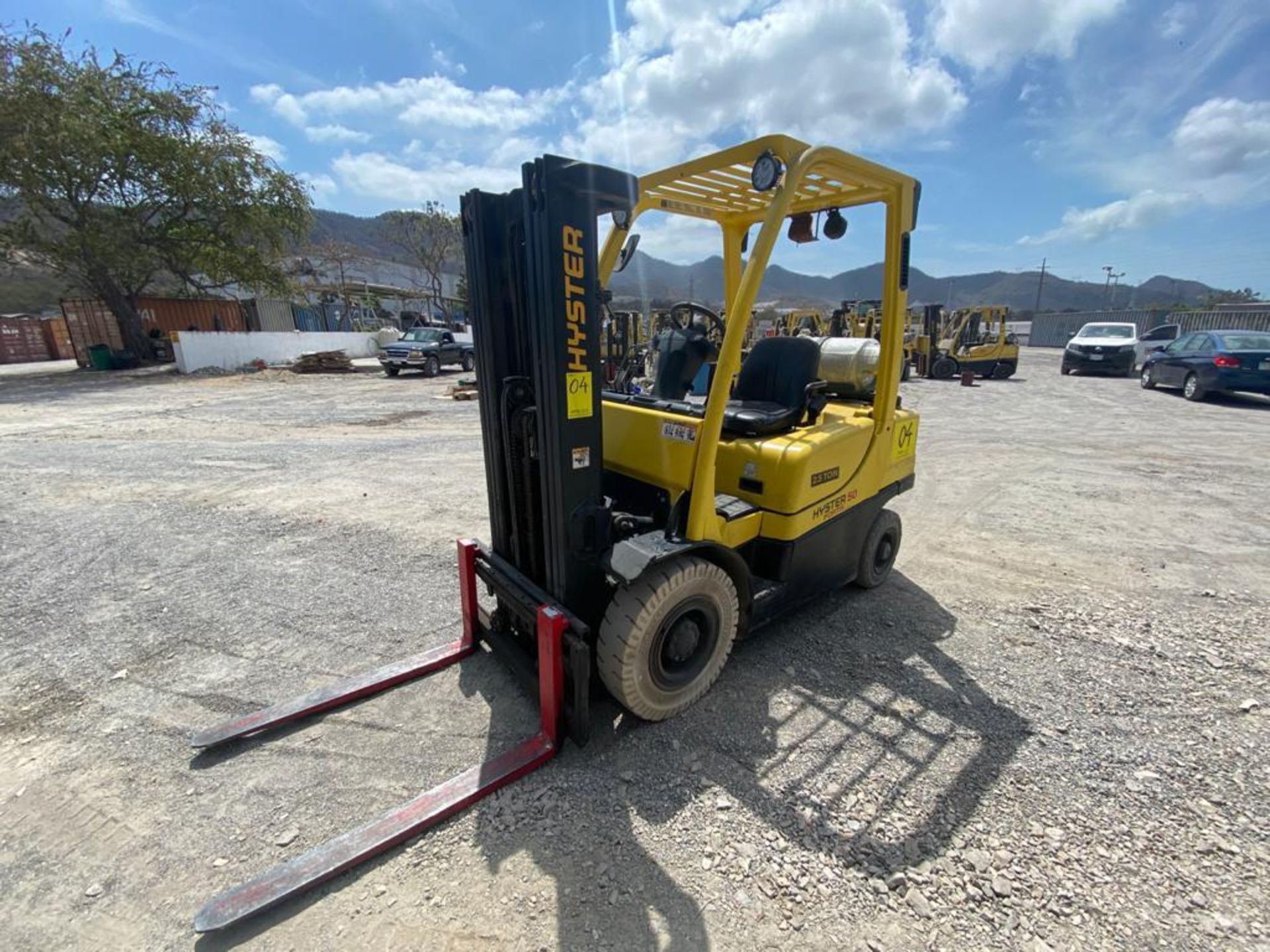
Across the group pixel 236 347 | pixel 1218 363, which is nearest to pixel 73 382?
pixel 236 347

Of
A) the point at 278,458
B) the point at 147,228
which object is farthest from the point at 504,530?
the point at 147,228

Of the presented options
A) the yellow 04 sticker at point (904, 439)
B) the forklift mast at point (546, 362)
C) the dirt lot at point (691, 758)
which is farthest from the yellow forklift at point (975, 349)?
the forklift mast at point (546, 362)

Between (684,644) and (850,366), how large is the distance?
2.30 metres

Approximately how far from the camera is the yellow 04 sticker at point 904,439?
12.9ft

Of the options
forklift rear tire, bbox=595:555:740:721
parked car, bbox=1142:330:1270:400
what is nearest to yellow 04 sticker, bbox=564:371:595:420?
forklift rear tire, bbox=595:555:740:721

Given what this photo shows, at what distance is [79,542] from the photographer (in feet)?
16.5

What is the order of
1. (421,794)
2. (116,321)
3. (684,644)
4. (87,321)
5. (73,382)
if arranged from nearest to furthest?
1. (421,794)
2. (684,644)
3. (73,382)
4. (116,321)
5. (87,321)

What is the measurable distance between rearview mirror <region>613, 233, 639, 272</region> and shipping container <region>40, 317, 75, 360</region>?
38340 millimetres

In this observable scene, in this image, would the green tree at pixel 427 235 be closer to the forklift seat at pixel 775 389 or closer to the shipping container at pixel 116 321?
the shipping container at pixel 116 321

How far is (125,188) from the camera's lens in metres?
20.7

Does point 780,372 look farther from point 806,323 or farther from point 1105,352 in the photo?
point 1105,352

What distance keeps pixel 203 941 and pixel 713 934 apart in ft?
5.30

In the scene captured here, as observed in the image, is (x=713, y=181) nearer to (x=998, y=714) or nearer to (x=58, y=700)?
(x=998, y=714)

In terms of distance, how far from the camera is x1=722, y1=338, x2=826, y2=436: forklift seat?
128 inches
